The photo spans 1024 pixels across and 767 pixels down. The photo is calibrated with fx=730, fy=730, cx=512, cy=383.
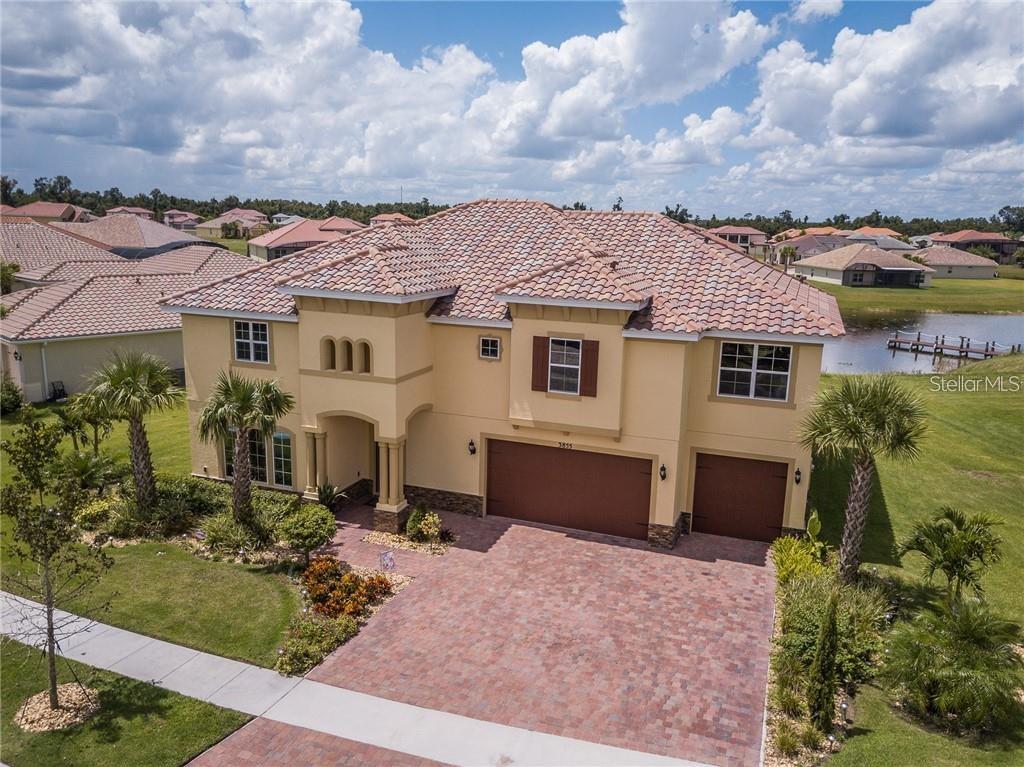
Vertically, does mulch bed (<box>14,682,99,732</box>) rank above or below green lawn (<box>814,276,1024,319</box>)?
below

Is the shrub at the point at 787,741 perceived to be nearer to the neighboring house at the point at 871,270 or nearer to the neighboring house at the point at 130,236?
the neighboring house at the point at 130,236

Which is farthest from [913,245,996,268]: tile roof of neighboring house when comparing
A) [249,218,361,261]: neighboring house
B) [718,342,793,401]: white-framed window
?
[718,342,793,401]: white-framed window

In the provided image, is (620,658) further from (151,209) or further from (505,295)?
(151,209)

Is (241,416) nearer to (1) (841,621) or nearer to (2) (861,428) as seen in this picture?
(1) (841,621)

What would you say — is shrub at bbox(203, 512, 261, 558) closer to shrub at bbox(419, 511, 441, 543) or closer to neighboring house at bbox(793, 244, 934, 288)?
shrub at bbox(419, 511, 441, 543)

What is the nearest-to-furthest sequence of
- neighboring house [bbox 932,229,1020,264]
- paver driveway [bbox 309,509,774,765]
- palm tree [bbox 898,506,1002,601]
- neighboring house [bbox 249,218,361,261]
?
paver driveway [bbox 309,509,774,765]
palm tree [bbox 898,506,1002,601]
neighboring house [bbox 249,218,361,261]
neighboring house [bbox 932,229,1020,264]

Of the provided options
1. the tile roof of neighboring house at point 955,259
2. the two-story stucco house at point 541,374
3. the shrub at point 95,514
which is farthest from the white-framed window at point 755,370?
the tile roof of neighboring house at point 955,259

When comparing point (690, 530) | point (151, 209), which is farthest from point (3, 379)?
point (151, 209)

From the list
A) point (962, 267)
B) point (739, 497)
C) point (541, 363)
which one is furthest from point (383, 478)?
point (962, 267)
